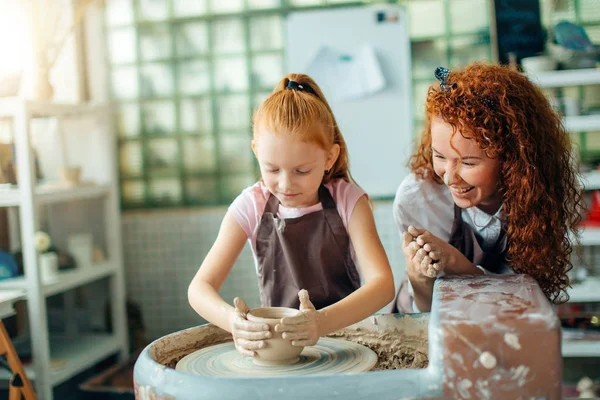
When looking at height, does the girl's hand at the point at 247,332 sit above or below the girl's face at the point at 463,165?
below

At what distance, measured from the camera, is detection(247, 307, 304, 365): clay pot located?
54.2 inches

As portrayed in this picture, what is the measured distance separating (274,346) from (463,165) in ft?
1.98

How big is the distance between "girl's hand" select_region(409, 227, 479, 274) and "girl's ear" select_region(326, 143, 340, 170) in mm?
290

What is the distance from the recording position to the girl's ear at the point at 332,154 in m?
1.70

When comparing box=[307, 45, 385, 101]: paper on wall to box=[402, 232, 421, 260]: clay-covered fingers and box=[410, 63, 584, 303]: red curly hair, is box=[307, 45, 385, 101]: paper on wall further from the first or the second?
box=[402, 232, 421, 260]: clay-covered fingers

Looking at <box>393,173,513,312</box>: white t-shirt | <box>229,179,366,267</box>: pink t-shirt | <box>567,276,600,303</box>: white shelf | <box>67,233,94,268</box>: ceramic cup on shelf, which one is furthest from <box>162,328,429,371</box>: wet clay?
<box>67,233,94,268</box>: ceramic cup on shelf

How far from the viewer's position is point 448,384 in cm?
114

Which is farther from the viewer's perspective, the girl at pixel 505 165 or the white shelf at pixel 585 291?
the white shelf at pixel 585 291

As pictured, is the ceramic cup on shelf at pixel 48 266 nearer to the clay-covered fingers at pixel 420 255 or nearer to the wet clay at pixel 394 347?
the wet clay at pixel 394 347

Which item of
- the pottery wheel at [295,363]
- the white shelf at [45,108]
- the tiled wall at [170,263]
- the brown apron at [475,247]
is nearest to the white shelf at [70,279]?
the tiled wall at [170,263]

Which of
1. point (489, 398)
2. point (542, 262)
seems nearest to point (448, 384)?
point (489, 398)

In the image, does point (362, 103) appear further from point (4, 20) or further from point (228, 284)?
point (4, 20)

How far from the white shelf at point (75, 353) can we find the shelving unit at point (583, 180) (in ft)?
7.06

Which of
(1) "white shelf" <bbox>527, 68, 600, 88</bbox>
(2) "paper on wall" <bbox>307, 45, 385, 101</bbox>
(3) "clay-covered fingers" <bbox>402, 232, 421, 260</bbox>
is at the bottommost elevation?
(3) "clay-covered fingers" <bbox>402, 232, 421, 260</bbox>
